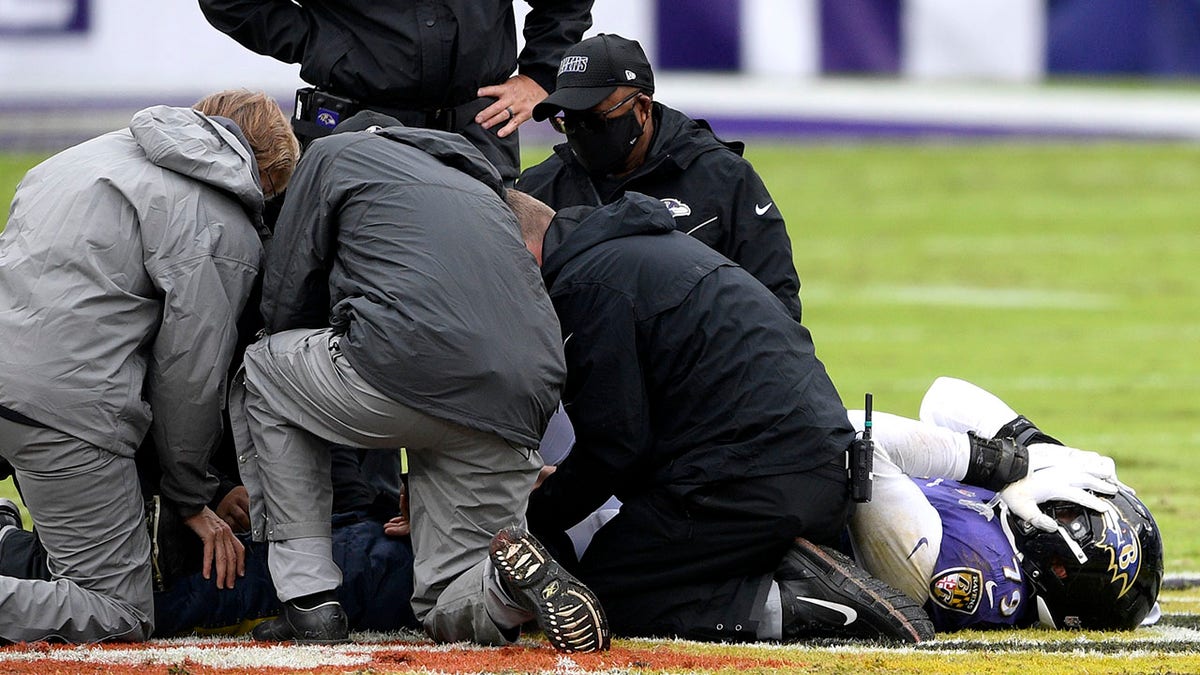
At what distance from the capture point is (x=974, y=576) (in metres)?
4.88

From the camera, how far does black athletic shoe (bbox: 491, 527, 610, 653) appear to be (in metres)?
4.27

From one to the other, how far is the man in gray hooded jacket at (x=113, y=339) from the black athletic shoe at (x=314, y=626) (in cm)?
38

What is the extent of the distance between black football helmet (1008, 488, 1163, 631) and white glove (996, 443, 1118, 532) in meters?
0.03

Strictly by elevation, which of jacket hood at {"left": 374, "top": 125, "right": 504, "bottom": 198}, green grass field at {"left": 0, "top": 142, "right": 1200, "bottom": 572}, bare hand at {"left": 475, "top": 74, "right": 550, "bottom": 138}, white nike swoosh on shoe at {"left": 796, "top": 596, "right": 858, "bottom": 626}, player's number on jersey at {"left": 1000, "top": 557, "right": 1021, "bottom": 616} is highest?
jacket hood at {"left": 374, "top": 125, "right": 504, "bottom": 198}

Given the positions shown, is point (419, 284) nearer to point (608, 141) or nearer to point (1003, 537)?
point (608, 141)

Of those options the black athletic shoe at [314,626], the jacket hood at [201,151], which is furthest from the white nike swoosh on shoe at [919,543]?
the jacket hood at [201,151]

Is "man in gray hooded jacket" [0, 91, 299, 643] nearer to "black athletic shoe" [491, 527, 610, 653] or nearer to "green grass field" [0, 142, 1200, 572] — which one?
"black athletic shoe" [491, 527, 610, 653]

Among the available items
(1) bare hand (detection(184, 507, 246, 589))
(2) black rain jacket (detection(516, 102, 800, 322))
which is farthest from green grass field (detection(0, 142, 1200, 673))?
(2) black rain jacket (detection(516, 102, 800, 322))

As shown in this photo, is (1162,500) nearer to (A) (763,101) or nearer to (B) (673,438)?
(B) (673,438)

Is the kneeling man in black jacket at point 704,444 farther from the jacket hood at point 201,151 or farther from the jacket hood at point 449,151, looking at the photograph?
the jacket hood at point 201,151

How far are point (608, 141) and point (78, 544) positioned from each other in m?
2.01

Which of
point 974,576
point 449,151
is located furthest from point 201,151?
point 974,576

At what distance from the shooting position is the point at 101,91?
15836 millimetres

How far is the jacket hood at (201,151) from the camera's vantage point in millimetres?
4559
